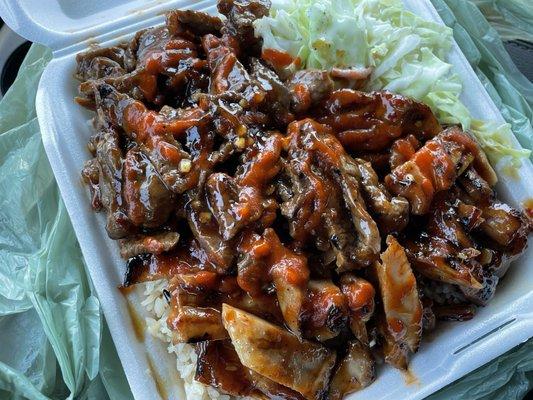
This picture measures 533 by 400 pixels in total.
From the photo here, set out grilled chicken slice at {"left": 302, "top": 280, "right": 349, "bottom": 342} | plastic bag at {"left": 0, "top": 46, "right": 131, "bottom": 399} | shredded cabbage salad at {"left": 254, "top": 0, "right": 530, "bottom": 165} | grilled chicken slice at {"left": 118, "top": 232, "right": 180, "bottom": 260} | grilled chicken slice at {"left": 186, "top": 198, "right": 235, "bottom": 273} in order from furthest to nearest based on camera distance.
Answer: shredded cabbage salad at {"left": 254, "top": 0, "right": 530, "bottom": 165}, plastic bag at {"left": 0, "top": 46, "right": 131, "bottom": 399}, grilled chicken slice at {"left": 118, "top": 232, "right": 180, "bottom": 260}, grilled chicken slice at {"left": 186, "top": 198, "right": 235, "bottom": 273}, grilled chicken slice at {"left": 302, "top": 280, "right": 349, "bottom": 342}

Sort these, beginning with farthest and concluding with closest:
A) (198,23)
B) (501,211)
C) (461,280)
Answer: (198,23) → (501,211) → (461,280)

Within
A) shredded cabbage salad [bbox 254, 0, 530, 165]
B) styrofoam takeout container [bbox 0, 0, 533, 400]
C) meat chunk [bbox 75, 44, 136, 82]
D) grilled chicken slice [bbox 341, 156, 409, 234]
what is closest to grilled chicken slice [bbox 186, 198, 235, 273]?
styrofoam takeout container [bbox 0, 0, 533, 400]

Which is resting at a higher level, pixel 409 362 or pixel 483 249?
pixel 483 249

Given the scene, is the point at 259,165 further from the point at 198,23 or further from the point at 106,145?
the point at 198,23

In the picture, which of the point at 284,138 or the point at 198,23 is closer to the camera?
the point at 284,138

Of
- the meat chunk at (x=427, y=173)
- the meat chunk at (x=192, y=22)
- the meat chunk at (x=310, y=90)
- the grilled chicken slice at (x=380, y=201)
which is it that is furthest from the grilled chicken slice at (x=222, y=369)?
the meat chunk at (x=192, y=22)

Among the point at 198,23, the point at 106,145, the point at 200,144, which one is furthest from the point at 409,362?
the point at 198,23

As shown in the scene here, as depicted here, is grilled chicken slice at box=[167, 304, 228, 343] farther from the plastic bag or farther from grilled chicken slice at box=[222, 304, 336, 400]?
the plastic bag
